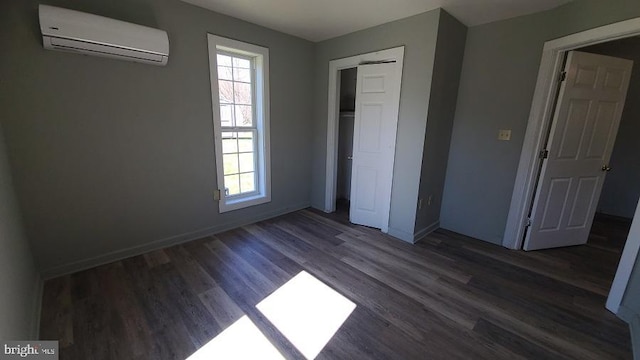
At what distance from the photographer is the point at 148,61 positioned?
215 centimetres

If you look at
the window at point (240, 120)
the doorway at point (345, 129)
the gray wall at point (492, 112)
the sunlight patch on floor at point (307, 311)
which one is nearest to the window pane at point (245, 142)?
the window at point (240, 120)

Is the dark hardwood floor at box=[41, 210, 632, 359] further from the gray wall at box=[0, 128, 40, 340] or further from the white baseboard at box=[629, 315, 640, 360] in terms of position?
the gray wall at box=[0, 128, 40, 340]

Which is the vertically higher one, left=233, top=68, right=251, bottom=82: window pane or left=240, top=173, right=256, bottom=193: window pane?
left=233, top=68, right=251, bottom=82: window pane

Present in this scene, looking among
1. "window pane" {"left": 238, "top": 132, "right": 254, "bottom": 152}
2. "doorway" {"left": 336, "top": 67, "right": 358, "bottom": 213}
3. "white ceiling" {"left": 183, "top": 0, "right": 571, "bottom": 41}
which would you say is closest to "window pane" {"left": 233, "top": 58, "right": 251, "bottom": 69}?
"white ceiling" {"left": 183, "top": 0, "right": 571, "bottom": 41}

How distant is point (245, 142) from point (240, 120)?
0.91 feet

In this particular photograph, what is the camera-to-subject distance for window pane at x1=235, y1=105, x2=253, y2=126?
10.0 ft

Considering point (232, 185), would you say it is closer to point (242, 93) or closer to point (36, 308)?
point (242, 93)

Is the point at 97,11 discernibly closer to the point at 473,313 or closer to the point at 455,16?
the point at 455,16

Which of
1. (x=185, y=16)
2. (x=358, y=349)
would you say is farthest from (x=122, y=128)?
(x=358, y=349)

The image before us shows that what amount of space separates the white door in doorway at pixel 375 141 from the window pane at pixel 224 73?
5.05 ft

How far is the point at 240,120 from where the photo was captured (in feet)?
10.1

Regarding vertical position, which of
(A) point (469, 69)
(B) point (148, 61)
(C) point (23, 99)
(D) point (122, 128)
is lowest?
(D) point (122, 128)

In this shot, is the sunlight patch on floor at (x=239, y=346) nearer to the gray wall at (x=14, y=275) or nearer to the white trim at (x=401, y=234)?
the gray wall at (x=14, y=275)

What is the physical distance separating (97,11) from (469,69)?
3602mm
